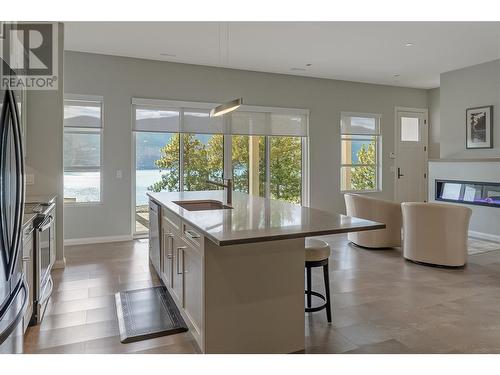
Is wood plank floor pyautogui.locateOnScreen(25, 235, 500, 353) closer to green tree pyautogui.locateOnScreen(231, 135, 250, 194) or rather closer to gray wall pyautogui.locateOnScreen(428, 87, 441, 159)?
green tree pyautogui.locateOnScreen(231, 135, 250, 194)

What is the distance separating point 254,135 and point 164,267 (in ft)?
12.5

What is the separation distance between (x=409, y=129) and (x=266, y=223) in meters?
7.05

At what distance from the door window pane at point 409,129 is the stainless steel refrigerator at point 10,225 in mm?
7927

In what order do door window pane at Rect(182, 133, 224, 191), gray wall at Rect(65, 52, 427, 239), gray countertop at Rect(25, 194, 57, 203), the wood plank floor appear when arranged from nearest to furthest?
the wood plank floor → gray countertop at Rect(25, 194, 57, 203) → gray wall at Rect(65, 52, 427, 239) → door window pane at Rect(182, 133, 224, 191)

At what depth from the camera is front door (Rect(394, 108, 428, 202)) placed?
8.12 metres

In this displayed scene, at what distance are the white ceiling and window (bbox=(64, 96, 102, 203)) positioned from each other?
0.85 metres

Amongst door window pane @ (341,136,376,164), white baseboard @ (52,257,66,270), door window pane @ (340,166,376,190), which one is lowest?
white baseboard @ (52,257,66,270)

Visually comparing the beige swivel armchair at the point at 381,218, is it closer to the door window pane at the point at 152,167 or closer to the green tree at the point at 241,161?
the green tree at the point at 241,161

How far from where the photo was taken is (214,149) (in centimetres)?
648

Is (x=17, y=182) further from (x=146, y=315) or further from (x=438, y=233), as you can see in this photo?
(x=438, y=233)

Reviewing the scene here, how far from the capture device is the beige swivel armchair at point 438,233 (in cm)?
419

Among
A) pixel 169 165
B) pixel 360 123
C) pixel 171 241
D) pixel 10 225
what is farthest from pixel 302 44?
pixel 10 225

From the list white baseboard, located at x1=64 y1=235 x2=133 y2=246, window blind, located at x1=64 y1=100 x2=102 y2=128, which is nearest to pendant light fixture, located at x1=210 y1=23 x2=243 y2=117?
window blind, located at x1=64 y1=100 x2=102 y2=128

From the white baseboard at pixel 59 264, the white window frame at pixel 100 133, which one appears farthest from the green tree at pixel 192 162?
the white baseboard at pixel 59 264
